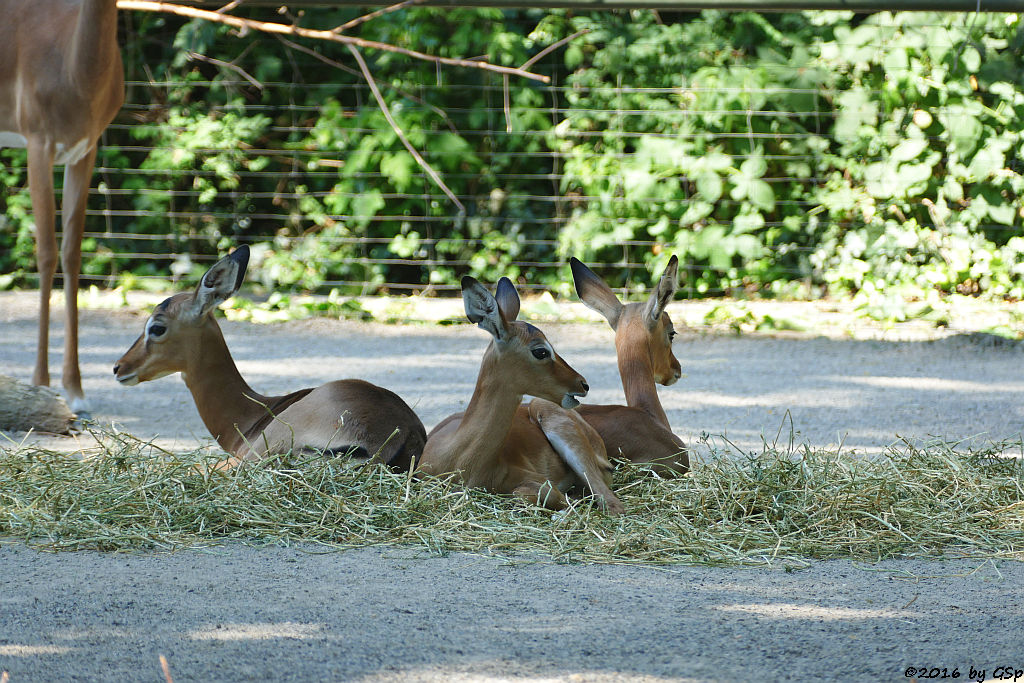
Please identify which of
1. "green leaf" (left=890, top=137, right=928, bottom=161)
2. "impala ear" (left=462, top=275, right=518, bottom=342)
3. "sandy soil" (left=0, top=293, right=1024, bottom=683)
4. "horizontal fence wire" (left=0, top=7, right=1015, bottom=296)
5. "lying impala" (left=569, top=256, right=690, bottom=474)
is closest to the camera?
"sandy soil" (left=0, top=293, right=1024, bottom=683)

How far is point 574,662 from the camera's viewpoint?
255 centimetres

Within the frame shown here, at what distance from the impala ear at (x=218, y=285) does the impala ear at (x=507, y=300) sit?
1083 mm

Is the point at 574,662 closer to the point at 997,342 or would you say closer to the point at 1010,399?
the point at 1010,399

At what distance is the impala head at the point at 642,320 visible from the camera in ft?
15.2

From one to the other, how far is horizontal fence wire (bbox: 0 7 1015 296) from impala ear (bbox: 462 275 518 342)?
6.10 metres

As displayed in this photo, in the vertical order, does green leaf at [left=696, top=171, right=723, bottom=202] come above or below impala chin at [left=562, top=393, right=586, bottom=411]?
above

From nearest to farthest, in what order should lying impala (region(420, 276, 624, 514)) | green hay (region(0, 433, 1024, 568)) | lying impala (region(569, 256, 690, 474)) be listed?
1. green hay (region(0, 433, 1024, 568))
2. lying impala (region(420, 276, 624, 514))
3. lying impala (region(569, 256, 690, 474))

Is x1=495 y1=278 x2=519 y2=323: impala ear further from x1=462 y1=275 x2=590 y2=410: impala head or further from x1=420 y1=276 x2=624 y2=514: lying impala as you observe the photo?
x1=462 y1=275 x2=590 y2=410: impala head

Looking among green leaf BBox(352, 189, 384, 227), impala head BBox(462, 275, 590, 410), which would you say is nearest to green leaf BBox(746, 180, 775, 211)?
green leaf BBox(352, 189, 384, 227)

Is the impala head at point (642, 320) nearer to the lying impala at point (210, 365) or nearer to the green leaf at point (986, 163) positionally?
the lying impala at point (210, 365)

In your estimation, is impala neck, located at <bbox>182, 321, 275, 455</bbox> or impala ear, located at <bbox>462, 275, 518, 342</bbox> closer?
impala ear, located at <bbox>462, 275, 518, 342</bbox>

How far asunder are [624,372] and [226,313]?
529 centimetres

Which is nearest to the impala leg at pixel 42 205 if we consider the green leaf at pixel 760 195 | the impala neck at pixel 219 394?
the impala neck at pixel 219 394

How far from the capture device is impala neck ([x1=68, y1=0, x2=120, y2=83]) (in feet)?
18.8
